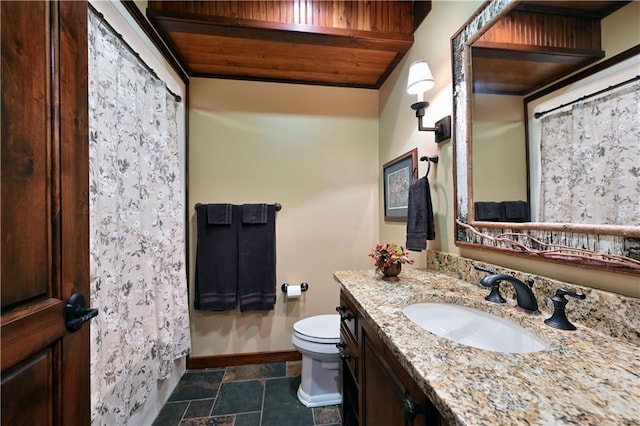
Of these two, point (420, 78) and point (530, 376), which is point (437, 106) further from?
point (530, 376)

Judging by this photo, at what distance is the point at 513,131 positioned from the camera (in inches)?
38.5

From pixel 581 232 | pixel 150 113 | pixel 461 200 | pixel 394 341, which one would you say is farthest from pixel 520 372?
pixel 150 113

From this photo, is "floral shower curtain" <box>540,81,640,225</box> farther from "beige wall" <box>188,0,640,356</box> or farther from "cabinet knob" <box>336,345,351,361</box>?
"beige wall" <box>188,0,640,356</box>

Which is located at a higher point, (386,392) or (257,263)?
(257,263)

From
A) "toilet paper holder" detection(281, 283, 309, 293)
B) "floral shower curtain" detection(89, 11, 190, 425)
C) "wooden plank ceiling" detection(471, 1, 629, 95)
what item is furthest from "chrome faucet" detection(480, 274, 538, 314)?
"toilet paper holder" detection(281, 283, 309, 293)

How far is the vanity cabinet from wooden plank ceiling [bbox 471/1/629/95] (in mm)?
1026

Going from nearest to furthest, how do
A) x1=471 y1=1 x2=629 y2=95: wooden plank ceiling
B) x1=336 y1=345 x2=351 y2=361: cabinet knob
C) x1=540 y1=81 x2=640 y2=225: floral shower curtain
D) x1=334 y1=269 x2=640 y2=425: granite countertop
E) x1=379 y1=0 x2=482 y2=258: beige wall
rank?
x1=334 y1=269 x2=640 y2=425: granite countertop → x1=540 y1=81 x2=640 y2=225: floral shower curtain → x1=471 y1=1 x2=629 y2=95: wooden plank ceiling → x1=336 y1=345 x2=351 y2=361: cabinet knob → x1=379 y1=0 x2=482 y2=258: beige wall

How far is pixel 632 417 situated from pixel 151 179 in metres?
1.81

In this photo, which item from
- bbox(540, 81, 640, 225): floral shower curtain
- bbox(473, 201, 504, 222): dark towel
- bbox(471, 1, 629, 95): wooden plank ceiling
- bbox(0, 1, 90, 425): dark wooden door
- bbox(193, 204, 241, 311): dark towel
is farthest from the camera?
bbox(193, 204, 241, 311): dark towel

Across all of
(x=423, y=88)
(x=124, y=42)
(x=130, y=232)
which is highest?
(x=124, y=42)

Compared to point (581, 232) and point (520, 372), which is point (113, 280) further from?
point (581, 232)

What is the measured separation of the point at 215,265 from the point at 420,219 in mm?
1564

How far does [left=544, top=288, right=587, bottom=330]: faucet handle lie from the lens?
0.69 meters

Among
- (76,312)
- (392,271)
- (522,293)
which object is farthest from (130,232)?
(522,293)
